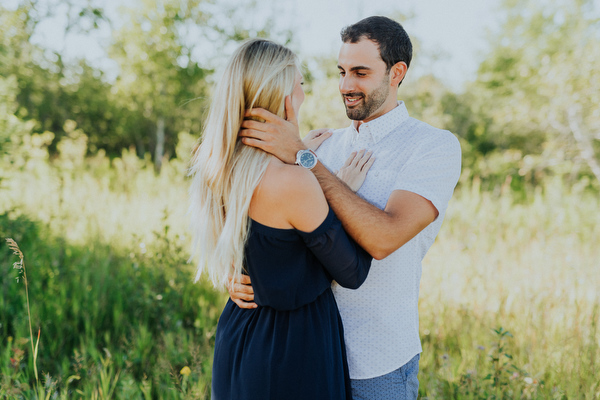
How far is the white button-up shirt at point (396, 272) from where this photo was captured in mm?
1658

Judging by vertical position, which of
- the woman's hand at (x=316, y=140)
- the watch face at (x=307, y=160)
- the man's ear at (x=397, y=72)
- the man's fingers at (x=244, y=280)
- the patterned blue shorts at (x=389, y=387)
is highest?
the man's ear at (x=397, y=72)

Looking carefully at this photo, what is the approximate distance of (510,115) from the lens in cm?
1130

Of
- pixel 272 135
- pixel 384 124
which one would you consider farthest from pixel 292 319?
pixel 384 124

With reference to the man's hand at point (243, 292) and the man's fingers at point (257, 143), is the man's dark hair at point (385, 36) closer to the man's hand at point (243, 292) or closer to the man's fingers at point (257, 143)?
the man's fingers at point (257, 143)

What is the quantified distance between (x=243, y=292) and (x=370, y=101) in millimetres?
1107

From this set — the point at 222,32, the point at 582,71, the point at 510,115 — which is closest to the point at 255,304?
the point at 582,71

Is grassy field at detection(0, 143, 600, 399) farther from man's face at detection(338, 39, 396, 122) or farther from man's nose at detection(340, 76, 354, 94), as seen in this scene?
man's nose at detection(340, 76, 354, 94)

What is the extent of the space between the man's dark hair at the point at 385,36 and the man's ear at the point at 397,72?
0.02 metres

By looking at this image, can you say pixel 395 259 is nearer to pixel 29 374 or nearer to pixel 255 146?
pixel 255 146

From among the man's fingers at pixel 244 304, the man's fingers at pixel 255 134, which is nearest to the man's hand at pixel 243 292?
the man's fingers at pixel 244 304

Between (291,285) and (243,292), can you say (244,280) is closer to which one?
(243,292)

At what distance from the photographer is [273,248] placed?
4.62 ft

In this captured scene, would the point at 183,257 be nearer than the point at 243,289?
No

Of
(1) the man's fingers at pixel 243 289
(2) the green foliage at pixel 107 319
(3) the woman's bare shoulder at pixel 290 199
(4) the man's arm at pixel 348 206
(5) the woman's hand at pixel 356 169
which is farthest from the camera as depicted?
(2) the green foliage at pixel 107 319
